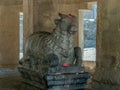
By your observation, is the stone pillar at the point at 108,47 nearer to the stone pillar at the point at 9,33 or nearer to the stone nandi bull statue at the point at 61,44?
the stone nandi bull statue at the point at 61,44

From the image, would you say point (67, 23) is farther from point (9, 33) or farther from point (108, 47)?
point (9, 33)

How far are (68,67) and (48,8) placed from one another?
11.2 feet

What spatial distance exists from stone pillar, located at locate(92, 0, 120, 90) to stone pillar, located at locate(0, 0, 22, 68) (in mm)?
6506

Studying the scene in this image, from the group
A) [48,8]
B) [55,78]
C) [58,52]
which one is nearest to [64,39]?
[58,52]

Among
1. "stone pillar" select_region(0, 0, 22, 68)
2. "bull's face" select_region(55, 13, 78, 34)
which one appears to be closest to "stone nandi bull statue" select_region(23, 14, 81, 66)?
"bull's face" select_region(55, 13, 78, 34)

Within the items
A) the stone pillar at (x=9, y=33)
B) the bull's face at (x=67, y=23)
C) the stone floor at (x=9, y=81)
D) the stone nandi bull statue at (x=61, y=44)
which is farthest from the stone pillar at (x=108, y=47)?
the stone pillar at (x=9, y=33)

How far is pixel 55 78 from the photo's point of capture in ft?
19.7

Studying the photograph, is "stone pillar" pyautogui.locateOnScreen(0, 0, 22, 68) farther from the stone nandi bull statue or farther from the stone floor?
the stone nandi bull statue

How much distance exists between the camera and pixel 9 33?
13.9m

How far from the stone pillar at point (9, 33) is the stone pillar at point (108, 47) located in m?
6.51

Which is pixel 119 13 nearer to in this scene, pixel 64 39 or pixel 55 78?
pixel 64 39

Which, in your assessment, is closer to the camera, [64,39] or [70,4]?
[64,39]

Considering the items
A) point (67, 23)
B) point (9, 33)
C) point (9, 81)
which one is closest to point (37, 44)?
point (67, 23)

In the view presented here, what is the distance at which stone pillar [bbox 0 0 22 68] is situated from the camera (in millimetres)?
13703
